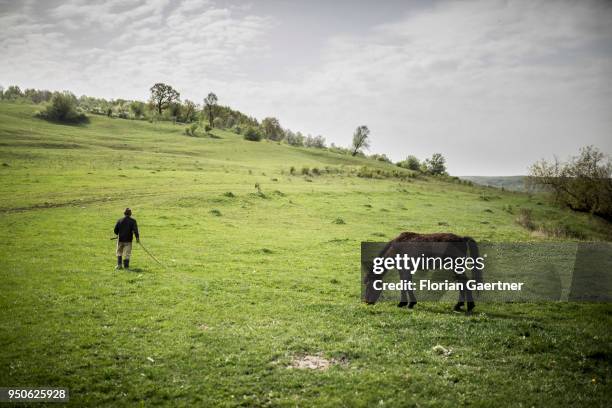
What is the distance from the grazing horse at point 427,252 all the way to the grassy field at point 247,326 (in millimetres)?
637

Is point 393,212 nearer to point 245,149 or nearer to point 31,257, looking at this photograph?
point 31,257

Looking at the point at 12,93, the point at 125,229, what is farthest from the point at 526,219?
the point at 12,93

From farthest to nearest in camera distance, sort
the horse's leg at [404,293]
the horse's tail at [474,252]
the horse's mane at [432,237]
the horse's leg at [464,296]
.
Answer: the horse's leg at [404,293]
the horse's mane at [432,237]
the horse's leg at [464,296]
the horse's tail at [474,252]

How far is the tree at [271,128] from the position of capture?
536 feet

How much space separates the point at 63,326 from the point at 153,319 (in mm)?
2959

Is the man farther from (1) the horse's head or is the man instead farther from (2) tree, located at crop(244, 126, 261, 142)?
(2) tree, located at crop(244, 126, 261, 142)

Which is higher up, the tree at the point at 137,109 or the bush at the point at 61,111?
the tree at the point at 137,109

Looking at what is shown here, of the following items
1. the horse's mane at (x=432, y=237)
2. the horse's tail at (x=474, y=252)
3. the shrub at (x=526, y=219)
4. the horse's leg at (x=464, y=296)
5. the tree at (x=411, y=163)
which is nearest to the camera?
the horse's tail at (x=474, y=252)

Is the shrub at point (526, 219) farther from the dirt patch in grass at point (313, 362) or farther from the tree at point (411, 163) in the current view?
the tree at point (411, 163)

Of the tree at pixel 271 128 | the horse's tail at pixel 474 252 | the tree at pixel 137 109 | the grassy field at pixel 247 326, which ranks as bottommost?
the grassy field at pixel 247 326

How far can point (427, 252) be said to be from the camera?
15.5m

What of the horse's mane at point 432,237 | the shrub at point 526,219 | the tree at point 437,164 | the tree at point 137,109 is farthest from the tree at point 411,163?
the horse's mane at point 432,237

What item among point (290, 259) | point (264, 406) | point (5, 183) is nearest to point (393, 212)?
point (290, 259)

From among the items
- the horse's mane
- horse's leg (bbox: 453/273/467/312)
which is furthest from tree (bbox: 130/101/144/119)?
horse's leg (bbox: 453/273/467/312)
